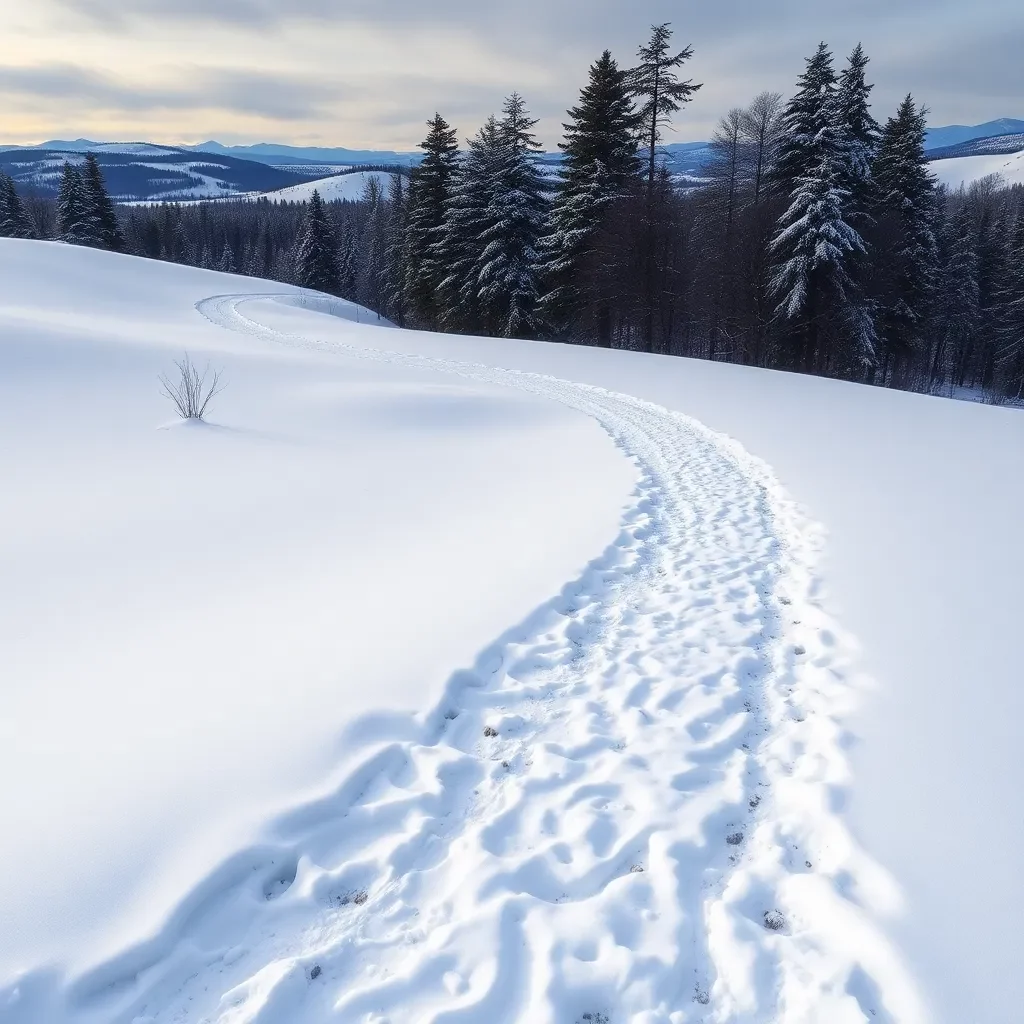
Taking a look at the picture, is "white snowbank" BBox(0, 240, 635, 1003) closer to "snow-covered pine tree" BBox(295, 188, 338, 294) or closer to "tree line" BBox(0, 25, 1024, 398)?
"tree line" BBox(0, 25, 1024, 398)

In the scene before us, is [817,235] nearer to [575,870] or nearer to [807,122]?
[807,122]

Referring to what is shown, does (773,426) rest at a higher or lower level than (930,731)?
higher

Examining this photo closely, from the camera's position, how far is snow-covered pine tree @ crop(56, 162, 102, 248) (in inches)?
1841

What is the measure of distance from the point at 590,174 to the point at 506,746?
26.3 metres

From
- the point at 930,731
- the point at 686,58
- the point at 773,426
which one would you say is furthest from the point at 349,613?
the point at 686,58

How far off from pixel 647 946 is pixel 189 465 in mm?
8303

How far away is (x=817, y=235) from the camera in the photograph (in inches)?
808

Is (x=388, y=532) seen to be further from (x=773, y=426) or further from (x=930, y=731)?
(x=773, y=426)

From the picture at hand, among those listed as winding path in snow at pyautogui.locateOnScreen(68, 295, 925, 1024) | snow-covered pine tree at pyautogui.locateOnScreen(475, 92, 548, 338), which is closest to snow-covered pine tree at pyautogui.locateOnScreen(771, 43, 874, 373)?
snow-covered pine tree at pyautogui.locateOnScreen(475, 92, 548, 338)

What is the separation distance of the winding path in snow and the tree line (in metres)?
19.9

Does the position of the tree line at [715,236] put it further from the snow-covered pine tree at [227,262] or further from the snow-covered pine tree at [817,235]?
the snow-covered pine tree at [227,262]

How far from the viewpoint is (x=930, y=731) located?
3826mm

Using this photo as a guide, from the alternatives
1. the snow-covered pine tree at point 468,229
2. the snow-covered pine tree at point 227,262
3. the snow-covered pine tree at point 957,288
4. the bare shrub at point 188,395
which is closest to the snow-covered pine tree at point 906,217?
the snow-covered pine tree at point 957,288

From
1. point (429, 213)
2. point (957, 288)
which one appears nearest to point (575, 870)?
point (429, 213)
